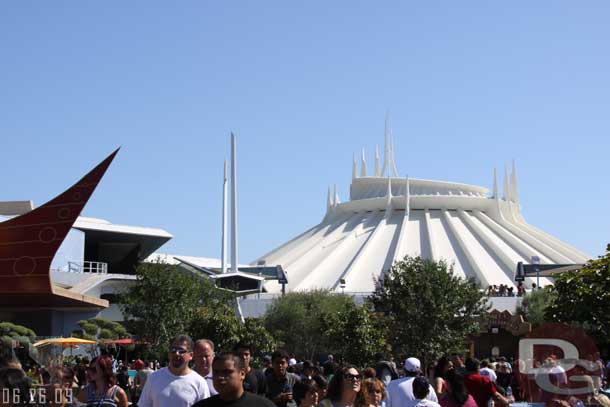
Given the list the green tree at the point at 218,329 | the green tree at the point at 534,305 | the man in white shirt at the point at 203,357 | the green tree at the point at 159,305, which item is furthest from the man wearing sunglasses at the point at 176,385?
the green tree at the point at 534,305

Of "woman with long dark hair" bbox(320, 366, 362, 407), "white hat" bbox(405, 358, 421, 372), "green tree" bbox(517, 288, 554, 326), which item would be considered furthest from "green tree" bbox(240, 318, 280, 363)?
"woman with long dark hair" bbox(320, 366, 362, 407)

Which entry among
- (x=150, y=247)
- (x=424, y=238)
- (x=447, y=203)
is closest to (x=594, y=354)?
(x=150, y=247)

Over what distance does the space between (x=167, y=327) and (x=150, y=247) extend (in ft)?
86.9

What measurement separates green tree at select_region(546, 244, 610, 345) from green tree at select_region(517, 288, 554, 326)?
23.8 metres

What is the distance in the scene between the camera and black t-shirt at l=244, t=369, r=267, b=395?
10.7m

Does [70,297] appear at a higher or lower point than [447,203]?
lower

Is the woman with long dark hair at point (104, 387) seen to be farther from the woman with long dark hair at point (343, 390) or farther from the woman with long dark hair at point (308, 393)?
the woman with long dark hair at point (343, 390)

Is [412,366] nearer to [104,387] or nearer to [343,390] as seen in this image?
[343,390]

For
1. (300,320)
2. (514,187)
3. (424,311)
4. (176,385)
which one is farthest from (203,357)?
(514,187)

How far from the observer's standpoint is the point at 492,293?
5834cm

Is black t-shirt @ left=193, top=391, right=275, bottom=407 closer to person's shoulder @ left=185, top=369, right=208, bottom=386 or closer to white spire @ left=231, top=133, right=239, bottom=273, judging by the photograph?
person's shoulder @ left=185, top=369, right=208, bottom=386

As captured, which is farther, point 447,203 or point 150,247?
point 447,203

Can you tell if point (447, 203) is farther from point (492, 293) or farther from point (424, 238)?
point (492, 293)

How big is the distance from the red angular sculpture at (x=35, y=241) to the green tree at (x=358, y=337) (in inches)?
420
